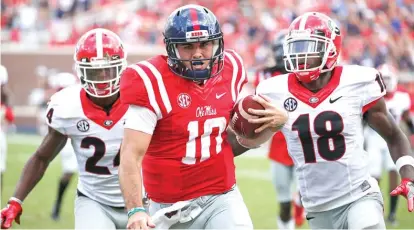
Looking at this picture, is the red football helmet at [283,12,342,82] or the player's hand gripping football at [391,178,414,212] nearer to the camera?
the player's hand gripping football at [391,178,414,212]

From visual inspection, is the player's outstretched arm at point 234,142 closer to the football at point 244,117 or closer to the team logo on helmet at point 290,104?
the football at point 244,117

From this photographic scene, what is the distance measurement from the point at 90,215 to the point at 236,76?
1234 mm

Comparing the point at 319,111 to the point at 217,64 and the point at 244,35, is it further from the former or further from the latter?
the point at 244,35

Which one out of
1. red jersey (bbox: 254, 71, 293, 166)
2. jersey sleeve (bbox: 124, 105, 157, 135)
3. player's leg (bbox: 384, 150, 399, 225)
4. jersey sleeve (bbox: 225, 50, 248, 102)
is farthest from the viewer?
player's leg (bbox: 384, 150, 399, 225)

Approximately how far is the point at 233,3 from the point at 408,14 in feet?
16.0

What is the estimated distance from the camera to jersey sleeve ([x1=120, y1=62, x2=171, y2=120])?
13.1ft

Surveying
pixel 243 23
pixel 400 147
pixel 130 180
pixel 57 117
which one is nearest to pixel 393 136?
pixel 400 147

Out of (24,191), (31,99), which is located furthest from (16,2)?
(24,191)

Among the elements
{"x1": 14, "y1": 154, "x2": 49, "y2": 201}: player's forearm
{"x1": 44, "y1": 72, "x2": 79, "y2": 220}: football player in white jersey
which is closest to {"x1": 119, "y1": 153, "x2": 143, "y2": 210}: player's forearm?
{"x1": 14, "y1": 154, "x2": 49, "y2": 201}: player's forearm

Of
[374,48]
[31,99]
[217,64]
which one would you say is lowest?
[31,99]

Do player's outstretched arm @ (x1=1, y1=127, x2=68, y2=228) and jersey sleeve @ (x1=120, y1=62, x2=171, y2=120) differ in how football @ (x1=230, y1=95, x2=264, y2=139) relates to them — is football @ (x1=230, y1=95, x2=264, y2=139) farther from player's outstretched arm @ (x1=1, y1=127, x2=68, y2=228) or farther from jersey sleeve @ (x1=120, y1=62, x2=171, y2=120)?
player's outstretched arm @ (x1=1, y1=127, x2=68, y2=228)

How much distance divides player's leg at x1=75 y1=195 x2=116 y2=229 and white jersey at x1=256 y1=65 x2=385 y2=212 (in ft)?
3.92

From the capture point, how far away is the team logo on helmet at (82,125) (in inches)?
193

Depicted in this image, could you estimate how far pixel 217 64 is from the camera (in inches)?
166
